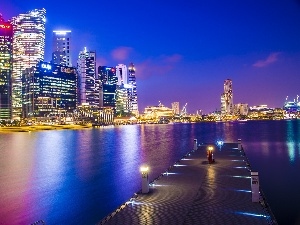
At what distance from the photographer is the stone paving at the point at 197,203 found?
11.9 metres

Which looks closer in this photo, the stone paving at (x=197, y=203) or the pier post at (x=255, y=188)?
the stone paving at (x=197, y=203)

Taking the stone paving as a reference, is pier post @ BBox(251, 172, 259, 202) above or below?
above

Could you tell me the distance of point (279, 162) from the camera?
125 ft

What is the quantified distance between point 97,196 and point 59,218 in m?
4.80

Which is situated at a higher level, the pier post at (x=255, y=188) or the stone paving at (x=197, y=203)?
the pier post at (x=255, y=188)

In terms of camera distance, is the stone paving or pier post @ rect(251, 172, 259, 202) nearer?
the stone paving

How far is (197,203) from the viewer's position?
1397cm

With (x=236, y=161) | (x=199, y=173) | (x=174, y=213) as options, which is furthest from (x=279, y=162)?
(x=174, y=213)

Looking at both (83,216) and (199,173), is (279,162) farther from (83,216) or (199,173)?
(83,216)

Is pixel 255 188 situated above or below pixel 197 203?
above

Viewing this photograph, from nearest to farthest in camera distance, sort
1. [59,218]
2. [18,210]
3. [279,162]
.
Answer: [59,218]
[18,210]
[279,162]

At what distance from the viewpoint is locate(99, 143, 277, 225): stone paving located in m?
11.9

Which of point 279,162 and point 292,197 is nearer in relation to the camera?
point 292,197

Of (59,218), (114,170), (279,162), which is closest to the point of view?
(59,218)
